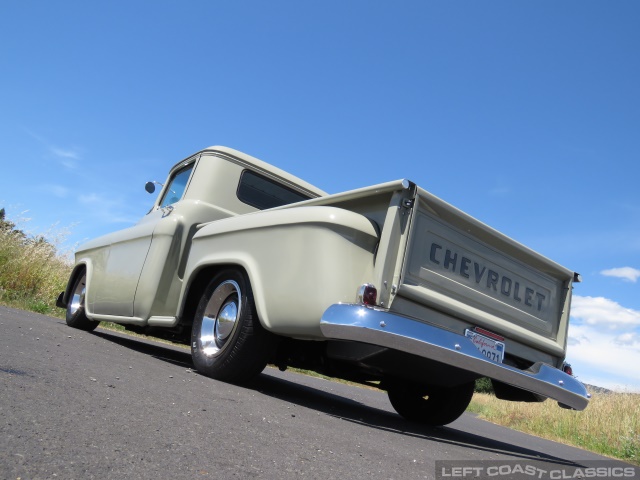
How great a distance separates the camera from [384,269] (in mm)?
3650

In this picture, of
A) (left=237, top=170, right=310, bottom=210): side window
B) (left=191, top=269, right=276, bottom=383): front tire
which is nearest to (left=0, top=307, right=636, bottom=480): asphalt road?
(left=191, top=269, right=276, bottom=383): front tire

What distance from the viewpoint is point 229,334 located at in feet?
14.7

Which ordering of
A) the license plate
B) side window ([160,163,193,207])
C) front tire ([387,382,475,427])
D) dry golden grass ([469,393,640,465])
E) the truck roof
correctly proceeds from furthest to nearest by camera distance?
dry golden grass ([469,393,640,465]), side window ([160,163,193,207]), the truck roof, front tire ([387,382,475,427]), the license plate

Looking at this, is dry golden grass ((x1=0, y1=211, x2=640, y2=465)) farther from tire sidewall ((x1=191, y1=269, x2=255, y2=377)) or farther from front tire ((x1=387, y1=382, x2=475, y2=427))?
tire sidewall ((x1=191, y1=269, x2=255, y2=377))

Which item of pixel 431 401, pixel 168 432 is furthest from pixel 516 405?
pixel 168 432

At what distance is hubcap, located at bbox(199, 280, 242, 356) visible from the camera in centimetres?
450

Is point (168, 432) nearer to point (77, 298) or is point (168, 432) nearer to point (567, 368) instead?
point (567, 368)

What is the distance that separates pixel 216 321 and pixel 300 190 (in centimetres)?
206

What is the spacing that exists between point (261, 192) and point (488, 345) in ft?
9.91

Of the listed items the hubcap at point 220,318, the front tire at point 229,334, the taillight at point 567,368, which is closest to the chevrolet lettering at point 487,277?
the taillight at point 567,368

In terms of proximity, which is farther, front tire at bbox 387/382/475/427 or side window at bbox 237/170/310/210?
side window at bbox 237/170/310/210

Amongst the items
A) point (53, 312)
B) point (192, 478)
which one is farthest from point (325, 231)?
point (53, 312)

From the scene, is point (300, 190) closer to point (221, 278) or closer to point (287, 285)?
point (221, 278)

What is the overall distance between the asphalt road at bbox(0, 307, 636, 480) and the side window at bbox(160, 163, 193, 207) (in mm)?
2362
